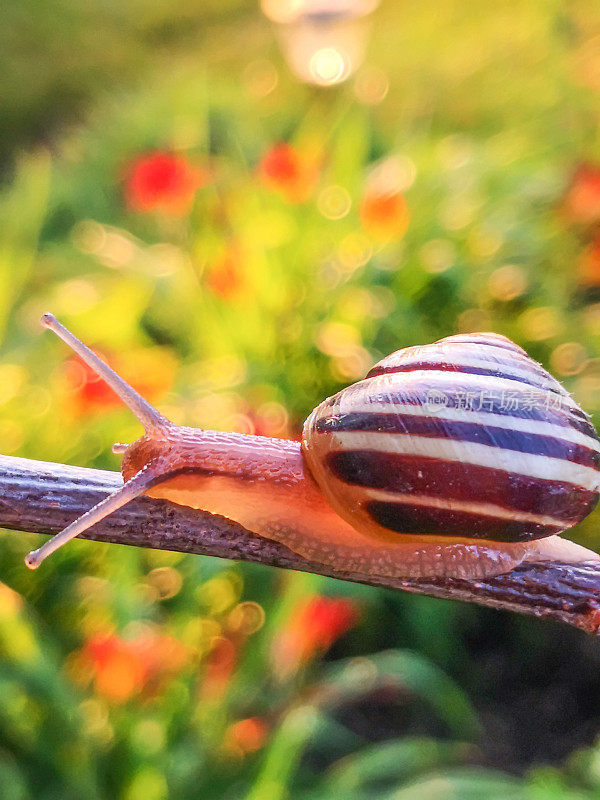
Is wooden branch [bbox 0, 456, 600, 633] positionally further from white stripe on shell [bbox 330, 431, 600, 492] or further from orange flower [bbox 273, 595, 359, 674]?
orange flower [bbox 273, 595, 359, 674]

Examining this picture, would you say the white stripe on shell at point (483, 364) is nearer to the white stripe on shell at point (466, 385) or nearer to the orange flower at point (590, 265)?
the white stripe on shell at point (466, 385)

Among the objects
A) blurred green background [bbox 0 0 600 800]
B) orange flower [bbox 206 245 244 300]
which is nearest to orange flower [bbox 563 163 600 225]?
blurred green background [bbox 0 0 600 800]

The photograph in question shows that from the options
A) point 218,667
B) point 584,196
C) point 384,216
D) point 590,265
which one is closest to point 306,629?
point 218,667

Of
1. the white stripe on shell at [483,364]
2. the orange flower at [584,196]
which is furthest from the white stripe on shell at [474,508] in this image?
the orange flower at [584,196]

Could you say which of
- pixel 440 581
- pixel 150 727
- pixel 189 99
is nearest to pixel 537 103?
pixel 189 99

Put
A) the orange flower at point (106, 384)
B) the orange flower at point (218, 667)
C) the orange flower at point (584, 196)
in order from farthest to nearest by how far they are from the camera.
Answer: the orange flower at point (584, 196) < the orange flower at point (106, 384) < the orange flower at point (218, 667)

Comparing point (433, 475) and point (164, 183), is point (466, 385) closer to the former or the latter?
point (433, 475)
